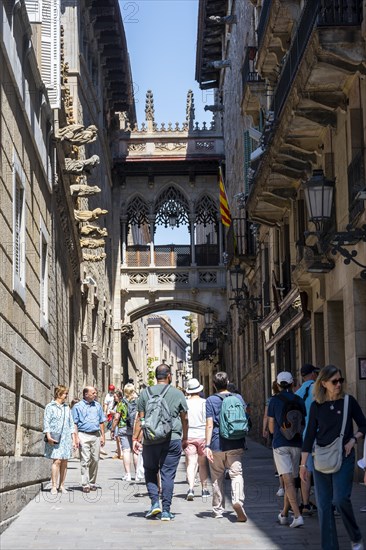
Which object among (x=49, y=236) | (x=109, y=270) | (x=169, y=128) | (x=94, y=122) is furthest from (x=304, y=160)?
(x=169, y=128)

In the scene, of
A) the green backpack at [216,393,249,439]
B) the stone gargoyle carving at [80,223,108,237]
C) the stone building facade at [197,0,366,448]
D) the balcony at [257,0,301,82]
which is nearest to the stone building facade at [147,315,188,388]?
the stone gargoyle carving at [80,223,108,237]

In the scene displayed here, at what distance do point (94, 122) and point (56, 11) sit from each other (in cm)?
1800

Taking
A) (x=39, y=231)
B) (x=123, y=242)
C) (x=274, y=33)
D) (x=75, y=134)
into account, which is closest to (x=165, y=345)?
(x=123, y=242)

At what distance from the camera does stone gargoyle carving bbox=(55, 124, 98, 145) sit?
2252cm

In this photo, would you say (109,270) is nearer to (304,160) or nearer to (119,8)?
(119,8)

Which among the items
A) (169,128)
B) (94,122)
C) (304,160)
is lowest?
(304,160)

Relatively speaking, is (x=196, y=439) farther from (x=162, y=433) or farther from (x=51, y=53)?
(x=51, y=53)

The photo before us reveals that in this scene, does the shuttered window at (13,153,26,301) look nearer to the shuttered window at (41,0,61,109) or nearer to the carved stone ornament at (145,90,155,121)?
the shuttered window at (41,0,61,109)

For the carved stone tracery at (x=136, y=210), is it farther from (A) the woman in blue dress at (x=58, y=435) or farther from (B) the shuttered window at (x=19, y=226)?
(B) the shuttered window at (x=19, y=226)

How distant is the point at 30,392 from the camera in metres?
14.6

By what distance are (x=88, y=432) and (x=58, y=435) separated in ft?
2.46

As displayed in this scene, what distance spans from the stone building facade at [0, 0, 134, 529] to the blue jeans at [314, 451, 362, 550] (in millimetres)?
3551

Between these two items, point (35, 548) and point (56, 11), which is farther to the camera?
point (56, 11)

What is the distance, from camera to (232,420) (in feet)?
38.8
